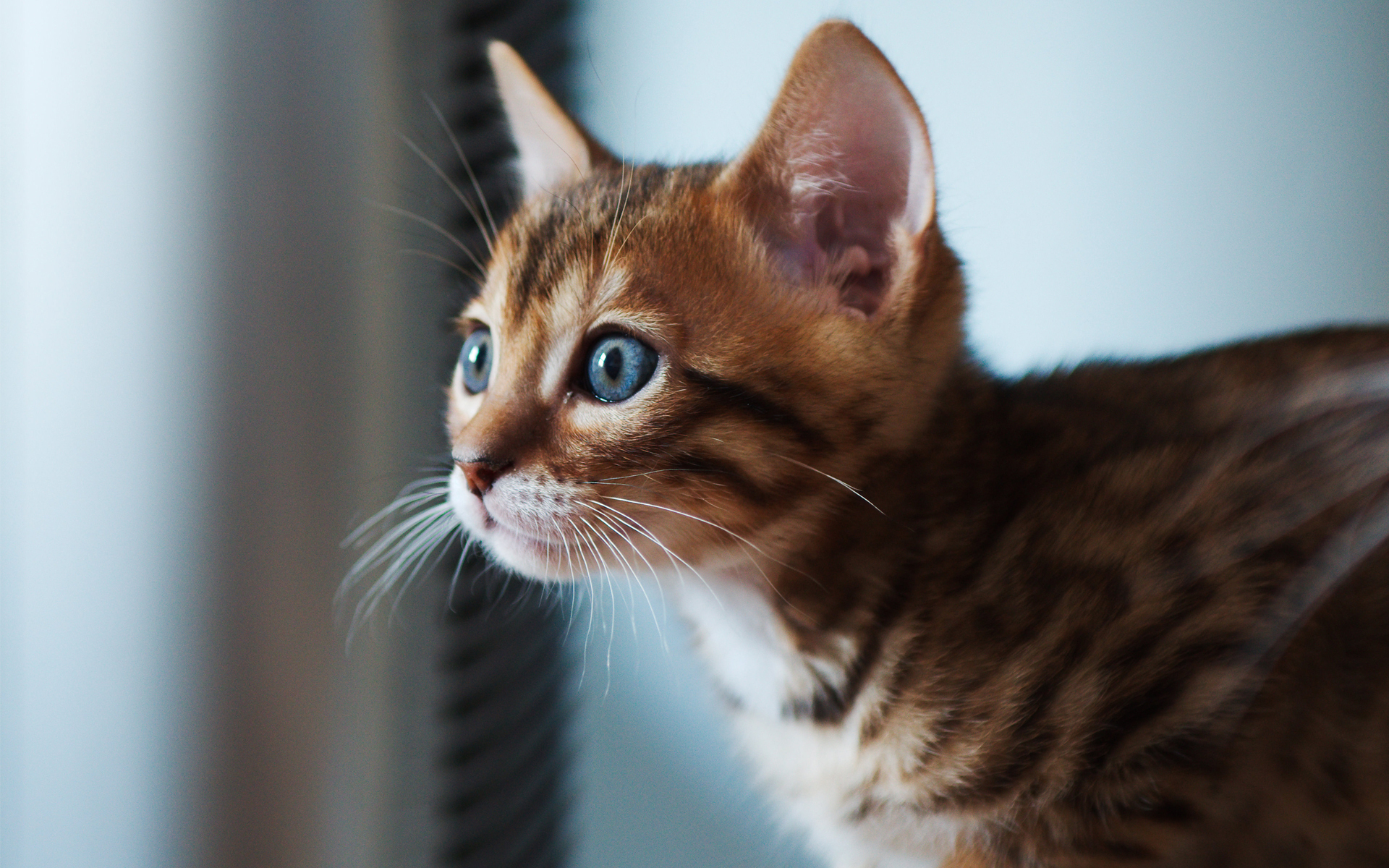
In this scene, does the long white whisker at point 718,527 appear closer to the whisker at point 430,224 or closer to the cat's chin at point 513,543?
the cat's chin at point 513,543

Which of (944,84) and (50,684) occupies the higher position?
(944,84)

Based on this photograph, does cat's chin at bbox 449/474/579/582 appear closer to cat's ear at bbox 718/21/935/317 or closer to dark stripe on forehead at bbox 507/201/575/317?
dark stripe on forehead at bbox 507/201/575/317

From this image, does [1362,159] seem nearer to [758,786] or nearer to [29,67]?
[758,786]

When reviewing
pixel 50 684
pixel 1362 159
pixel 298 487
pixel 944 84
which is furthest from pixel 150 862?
pixel 1362 159

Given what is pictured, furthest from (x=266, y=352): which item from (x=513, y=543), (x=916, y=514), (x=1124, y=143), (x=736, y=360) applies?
(x=1124, y=143)

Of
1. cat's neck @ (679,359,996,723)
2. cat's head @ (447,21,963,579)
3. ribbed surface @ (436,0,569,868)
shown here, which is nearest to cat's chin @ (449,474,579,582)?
cat's head @ (447,21,963,579)

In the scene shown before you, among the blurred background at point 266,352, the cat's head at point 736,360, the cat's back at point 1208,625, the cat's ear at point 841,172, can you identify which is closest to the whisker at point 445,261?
the blurred background at point 266,352
